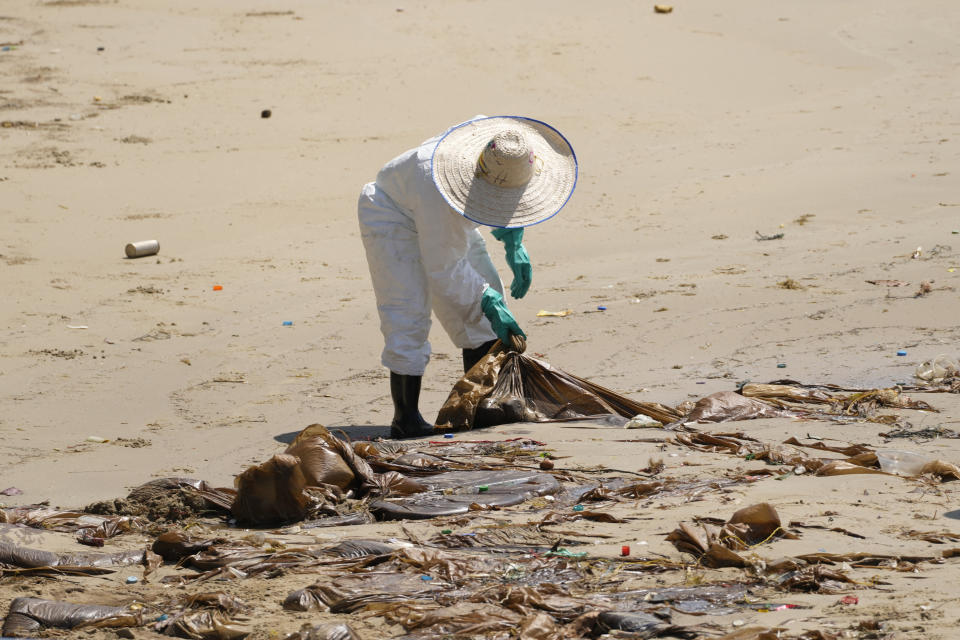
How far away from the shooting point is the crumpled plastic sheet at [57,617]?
316cm

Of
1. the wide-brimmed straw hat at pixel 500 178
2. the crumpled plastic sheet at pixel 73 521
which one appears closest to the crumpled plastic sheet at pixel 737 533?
the wide-brimmed straw hat at pixel 500 178

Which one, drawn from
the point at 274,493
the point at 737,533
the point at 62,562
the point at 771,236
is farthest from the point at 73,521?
the point at 771,236

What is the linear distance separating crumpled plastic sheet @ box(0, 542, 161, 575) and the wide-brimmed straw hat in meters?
1.97

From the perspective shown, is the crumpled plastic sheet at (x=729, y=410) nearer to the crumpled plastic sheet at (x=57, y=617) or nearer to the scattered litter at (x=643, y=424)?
the scattered litter at (x=643, y=424)

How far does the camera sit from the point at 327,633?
2975mm

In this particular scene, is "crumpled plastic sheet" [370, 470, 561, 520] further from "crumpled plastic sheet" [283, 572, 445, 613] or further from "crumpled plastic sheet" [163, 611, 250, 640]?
"crumpled plastic sheet" [163, 611, 250, 640]

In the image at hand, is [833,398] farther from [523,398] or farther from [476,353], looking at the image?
[476,353]

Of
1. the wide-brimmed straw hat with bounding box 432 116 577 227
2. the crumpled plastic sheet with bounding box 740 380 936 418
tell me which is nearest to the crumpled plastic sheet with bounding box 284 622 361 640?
the wide-brimmed straw hat with bounding box 432 116 577 227

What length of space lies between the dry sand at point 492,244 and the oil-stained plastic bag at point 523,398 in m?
0.15

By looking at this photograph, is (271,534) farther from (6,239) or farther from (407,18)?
(407,18)

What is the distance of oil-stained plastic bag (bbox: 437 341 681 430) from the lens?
5285mm

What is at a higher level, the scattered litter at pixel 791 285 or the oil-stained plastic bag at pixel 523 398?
the scattered litter at pixel 791 285

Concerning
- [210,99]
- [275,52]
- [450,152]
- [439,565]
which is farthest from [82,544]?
[275,52]

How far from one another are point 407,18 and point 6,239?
7251 millimetres
